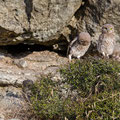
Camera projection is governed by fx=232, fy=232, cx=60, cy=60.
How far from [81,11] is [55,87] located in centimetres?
364

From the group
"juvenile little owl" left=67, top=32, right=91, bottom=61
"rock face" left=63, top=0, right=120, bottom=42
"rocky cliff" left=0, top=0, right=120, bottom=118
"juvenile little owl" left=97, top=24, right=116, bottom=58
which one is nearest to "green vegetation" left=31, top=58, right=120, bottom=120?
"rocky cliff" left=0, top=0, right=120, bottom=118

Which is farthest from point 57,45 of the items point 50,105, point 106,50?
point 50,105

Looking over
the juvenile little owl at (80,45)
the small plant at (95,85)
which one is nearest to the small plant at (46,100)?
the small plant at (95,85)

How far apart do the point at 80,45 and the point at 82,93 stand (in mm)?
2858

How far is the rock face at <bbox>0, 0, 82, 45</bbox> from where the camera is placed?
235 inches

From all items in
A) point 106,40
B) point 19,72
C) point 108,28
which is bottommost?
point 19,72

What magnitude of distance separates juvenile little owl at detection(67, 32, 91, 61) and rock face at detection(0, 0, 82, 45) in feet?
1.94

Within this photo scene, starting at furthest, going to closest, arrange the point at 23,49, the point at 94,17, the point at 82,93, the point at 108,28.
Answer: the point at 23,49, the point at 94,17, the point at 108,28, the point at 82,93

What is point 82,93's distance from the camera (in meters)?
4.25

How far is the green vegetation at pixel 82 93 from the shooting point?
3.74 metres

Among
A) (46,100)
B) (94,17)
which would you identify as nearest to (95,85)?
(46,100)

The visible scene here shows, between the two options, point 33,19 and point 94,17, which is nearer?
point 33,19

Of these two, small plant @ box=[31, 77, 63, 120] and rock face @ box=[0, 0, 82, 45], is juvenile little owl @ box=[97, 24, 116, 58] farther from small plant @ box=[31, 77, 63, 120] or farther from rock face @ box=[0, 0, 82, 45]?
small plant @ box=[31, 77, 63, 120]

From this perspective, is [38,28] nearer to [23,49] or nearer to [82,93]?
[23,49]
